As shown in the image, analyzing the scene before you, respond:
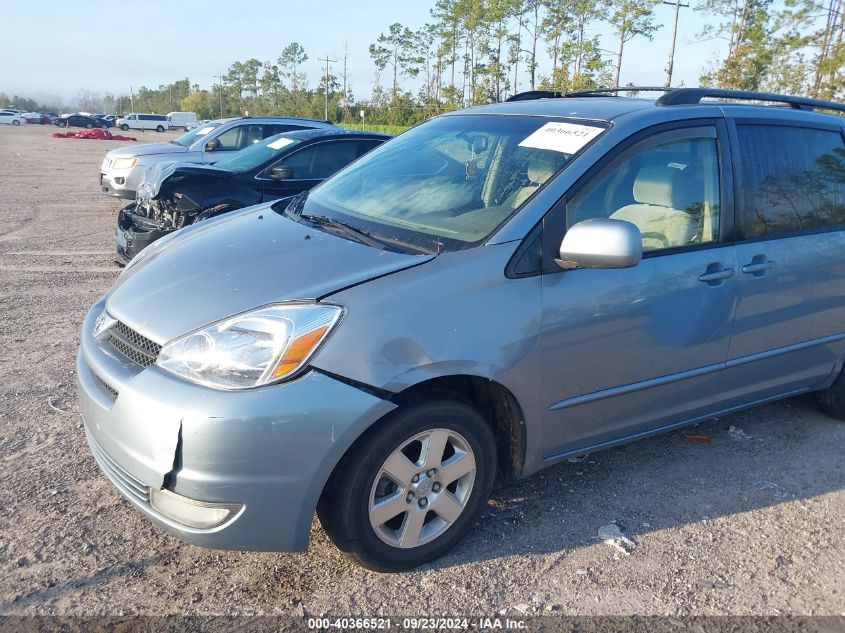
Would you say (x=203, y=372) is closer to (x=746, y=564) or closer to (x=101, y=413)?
(x=101, y=413)

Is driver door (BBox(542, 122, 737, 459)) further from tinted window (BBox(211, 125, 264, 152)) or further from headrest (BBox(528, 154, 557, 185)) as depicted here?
tinted window (BBox(211, 125, 264, 152))

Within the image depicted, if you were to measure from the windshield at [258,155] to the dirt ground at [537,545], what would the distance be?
4065 mm

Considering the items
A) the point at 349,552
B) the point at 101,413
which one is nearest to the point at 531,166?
the point at 349,552

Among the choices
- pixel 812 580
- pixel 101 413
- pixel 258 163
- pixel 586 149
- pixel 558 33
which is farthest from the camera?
pixel 558 33

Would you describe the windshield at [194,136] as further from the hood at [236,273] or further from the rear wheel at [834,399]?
the rear wheel at [834,399]

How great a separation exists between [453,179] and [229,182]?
4.54 meters

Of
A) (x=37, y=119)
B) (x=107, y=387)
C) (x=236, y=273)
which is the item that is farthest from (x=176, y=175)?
(x=37, y=119)

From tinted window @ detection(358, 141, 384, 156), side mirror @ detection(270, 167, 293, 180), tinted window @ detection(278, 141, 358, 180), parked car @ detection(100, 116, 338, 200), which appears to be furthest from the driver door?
parked car @ detection(100, 116, 338, 200)

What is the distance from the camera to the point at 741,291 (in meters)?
3.34

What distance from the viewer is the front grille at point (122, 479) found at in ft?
8.00

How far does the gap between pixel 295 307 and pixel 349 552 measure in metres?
0.93

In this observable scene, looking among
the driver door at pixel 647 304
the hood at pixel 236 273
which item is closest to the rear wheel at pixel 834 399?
the driver door at pixel 647 304

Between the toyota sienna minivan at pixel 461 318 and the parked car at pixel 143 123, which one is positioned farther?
the parked car at pixel 143 123

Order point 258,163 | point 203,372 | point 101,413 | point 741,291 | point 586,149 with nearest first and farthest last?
point 203,372
point 101,413
point 586,149
point 741,291
point 258,163
